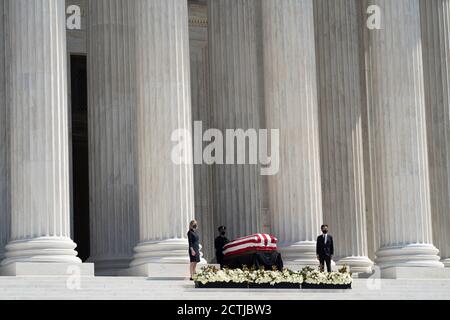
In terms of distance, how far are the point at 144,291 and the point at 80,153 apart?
43608mm

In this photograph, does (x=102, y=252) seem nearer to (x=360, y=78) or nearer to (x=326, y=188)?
(x=326, y=188)

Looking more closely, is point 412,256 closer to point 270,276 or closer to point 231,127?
point 270,276

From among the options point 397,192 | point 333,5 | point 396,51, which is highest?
point 333,5

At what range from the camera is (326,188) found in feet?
311

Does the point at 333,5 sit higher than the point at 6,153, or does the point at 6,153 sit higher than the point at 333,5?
the point at 333,5

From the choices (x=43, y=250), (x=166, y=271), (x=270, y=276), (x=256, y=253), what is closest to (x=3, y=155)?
(x=43, y=250)

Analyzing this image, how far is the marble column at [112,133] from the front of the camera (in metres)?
82.6

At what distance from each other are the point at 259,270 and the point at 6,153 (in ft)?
66.5

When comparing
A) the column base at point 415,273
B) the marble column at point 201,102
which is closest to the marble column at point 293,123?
the column base at point 415,273

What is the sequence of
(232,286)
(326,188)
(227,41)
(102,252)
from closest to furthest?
(232,286)
(102,252)
(227,41)
(326,188)

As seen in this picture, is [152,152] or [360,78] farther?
[360,78]

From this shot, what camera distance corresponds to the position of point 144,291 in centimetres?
6638

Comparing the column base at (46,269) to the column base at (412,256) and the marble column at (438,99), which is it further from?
the marble column at (438,99)

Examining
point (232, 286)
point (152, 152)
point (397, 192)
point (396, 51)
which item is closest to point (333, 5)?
point (396, 51)
